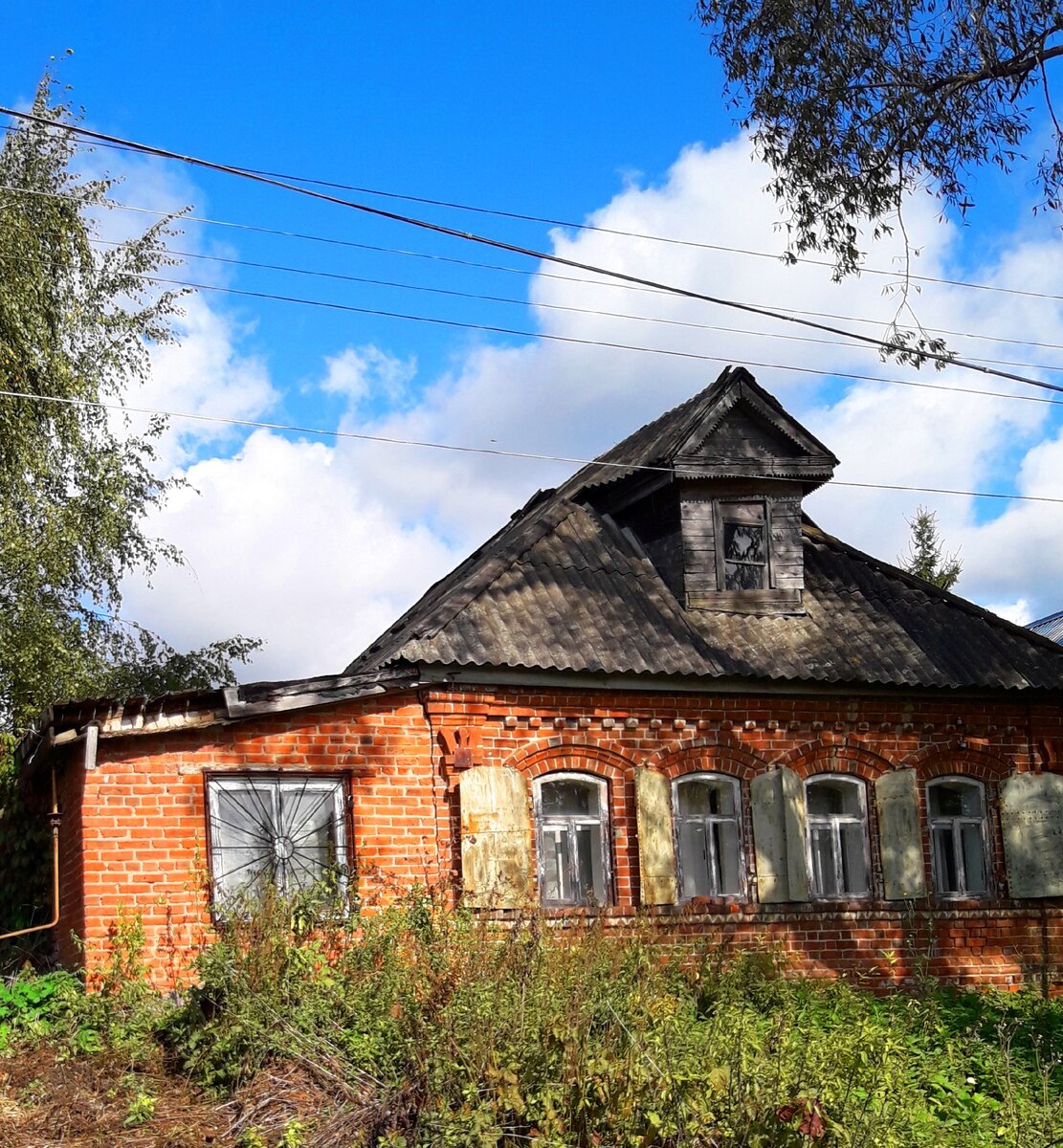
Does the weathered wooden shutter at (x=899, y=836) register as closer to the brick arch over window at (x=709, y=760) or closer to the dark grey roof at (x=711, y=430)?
the brick arch over window at (x=709, y=760)

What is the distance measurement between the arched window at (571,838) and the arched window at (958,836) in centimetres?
410

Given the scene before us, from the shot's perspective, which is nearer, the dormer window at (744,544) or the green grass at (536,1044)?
the green grass at (536,1044)

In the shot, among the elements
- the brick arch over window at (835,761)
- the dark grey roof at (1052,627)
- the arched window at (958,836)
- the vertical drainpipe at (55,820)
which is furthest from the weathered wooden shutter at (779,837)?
the dark grey roof at (1052,627)

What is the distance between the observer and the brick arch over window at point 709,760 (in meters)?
15.4

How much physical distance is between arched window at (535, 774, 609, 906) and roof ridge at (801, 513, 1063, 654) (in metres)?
5.14

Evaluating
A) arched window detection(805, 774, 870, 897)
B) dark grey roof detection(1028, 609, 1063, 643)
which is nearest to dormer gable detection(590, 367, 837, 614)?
arched window detection(805, 774, 870, 897)

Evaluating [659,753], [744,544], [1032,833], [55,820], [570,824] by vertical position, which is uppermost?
[744,544]

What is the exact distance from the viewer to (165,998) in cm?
1244

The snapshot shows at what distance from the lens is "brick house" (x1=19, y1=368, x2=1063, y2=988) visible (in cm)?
1324

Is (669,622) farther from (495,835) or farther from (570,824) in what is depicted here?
(495,835)

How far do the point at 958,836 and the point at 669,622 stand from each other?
424 cm

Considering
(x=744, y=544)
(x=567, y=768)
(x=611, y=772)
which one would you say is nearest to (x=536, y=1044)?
(x=567, y=768)

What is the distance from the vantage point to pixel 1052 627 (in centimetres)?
3578

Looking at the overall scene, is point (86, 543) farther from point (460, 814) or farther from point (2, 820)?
point (460, 814)
